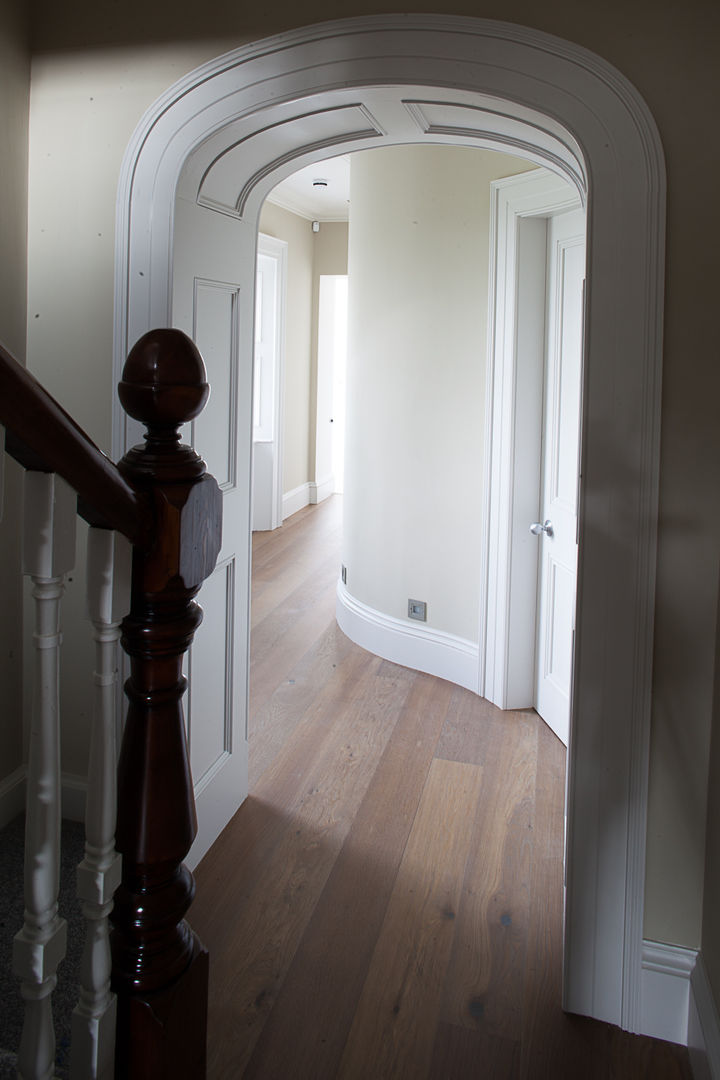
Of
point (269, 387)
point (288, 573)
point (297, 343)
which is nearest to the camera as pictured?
point (288, 573)

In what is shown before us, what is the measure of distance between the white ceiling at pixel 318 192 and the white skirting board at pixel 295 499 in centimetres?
259

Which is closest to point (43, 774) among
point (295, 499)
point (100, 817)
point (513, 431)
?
point (100, 817)

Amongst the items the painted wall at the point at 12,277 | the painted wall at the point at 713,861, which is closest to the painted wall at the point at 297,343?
the painted wall at the point at 12,277

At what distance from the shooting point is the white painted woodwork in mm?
7680

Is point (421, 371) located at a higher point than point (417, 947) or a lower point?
higher

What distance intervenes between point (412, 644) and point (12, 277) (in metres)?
2.76

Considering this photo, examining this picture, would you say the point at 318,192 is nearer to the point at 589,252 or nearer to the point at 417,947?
the point at 589,252

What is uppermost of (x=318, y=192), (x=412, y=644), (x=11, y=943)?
(x=318, y=192)

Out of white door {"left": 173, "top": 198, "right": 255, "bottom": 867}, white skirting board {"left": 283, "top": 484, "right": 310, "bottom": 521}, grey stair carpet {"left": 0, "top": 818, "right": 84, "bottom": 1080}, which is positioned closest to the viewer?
grey stair carpet {"left": 0, "top": 818, "right": 84, "bottom": 1080}

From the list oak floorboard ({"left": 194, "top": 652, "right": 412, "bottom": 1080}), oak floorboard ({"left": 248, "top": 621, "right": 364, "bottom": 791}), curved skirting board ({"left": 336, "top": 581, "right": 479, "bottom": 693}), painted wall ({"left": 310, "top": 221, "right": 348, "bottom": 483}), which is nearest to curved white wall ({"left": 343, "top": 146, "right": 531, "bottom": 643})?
curved skirting board ({"left": 336, "top": 581, "right": 479, "bottom": 693})

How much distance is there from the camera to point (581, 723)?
2064 millimetres

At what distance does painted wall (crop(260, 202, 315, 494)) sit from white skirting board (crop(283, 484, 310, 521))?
61 mm

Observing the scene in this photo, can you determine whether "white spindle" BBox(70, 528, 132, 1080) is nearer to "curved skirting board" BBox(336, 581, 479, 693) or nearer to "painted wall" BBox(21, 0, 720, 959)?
"painted wall" BBox(21, 0, 720, 959)

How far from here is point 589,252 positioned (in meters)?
1.97
